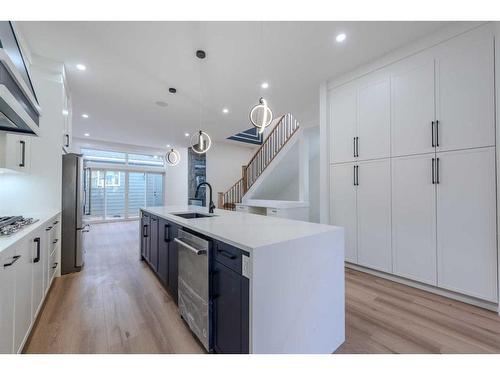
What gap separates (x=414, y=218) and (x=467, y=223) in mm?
440

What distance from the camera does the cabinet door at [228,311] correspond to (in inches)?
47.2

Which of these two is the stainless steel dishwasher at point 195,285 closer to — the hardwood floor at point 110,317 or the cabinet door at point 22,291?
the hardwood floor at point 110,317

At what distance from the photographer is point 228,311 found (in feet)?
4.25

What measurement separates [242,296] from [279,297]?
0.21 m

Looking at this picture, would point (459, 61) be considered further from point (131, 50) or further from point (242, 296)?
point (131, 50)

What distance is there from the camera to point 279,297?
120 cm

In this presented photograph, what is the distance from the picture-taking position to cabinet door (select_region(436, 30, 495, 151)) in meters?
2.04

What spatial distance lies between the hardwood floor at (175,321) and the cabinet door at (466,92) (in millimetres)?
1639

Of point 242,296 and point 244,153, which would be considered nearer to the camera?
point 242,296

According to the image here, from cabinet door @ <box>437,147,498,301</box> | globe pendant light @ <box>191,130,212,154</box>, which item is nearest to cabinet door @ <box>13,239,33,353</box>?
globe pendant light @ <box>191,130,212,154</box>

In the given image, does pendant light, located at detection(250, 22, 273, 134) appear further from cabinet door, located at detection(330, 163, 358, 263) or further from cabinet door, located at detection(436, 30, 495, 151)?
cabinet door, located at detection(436, 30, 495, 151)

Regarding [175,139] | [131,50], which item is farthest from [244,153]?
[131,50]

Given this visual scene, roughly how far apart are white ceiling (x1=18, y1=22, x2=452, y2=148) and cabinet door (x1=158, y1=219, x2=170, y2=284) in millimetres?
2138

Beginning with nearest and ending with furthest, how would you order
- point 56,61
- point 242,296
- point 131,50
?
point 242,296, point 131,50, point 56,61
